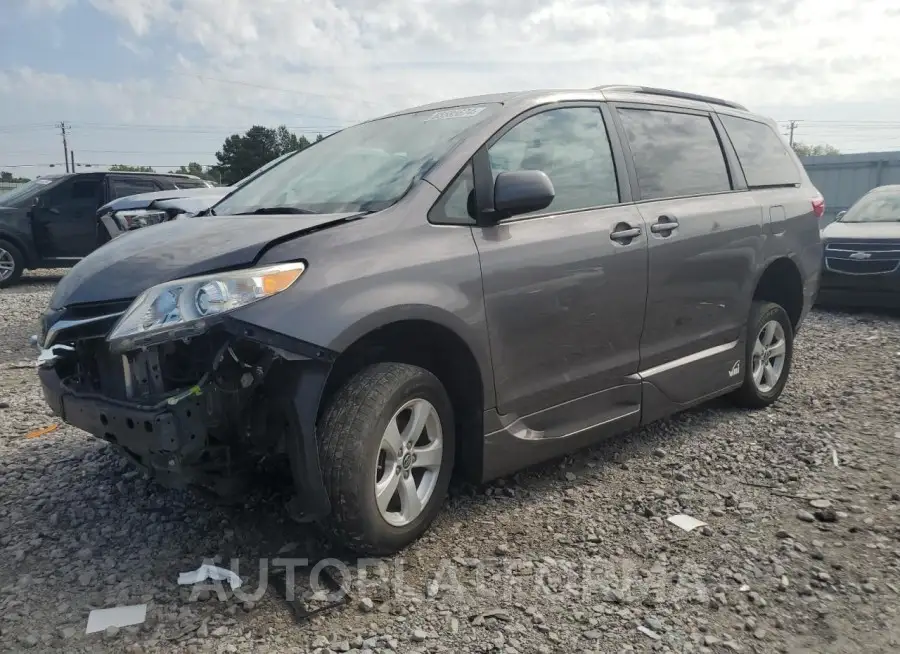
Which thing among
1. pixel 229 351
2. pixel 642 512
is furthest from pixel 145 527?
pixel 642 512

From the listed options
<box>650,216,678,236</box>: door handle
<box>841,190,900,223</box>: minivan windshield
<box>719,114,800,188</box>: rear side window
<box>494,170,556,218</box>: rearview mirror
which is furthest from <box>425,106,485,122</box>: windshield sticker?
<box>841,190,900,223</box>: minivan windshield

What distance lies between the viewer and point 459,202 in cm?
322

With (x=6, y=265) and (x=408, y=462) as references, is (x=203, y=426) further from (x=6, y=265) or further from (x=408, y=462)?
(x=6, y=265)

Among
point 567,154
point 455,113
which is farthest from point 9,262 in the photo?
point 567,154

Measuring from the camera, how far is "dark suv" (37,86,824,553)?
2.62m

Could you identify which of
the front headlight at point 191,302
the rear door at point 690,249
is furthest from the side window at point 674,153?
the front headlight at point 191,302

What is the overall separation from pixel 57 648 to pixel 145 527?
2.80 feet

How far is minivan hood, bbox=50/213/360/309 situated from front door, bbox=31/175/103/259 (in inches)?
381

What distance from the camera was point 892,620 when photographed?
8.54 ft

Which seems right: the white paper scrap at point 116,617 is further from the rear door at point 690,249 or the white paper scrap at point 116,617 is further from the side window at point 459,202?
the rear door at point 690,249

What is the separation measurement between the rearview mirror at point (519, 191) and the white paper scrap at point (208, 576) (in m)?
1.82

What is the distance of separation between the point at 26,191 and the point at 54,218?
30.9 inches

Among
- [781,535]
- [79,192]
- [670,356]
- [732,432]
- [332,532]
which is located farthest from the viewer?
[79,192]

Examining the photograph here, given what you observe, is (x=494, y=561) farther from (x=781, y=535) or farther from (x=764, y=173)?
(x=764, y=173)
